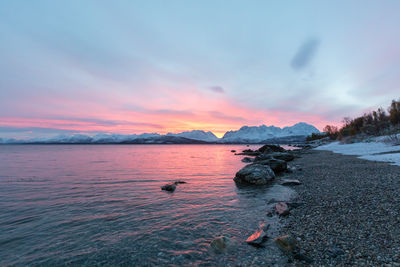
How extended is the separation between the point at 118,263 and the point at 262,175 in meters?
15.3

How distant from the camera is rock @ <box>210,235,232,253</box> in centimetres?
669

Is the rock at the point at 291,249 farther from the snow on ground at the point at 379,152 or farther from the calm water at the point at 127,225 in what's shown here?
the snow on ground at the point at 379,152

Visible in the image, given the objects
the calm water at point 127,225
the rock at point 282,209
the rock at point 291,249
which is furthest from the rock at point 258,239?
the rock at point 282,209

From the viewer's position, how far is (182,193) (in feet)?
48.6

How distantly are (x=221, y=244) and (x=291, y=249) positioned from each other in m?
2.38

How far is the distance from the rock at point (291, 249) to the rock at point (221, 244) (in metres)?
1.80

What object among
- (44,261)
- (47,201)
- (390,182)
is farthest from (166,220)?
(390,182)

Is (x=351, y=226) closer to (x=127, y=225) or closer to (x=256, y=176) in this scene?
(x=127, y=225)

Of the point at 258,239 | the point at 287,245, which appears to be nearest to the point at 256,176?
the point at 258,239

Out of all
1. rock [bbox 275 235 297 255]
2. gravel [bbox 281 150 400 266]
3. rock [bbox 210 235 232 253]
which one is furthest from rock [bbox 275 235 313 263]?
rock [bbox 210 235 232 253]

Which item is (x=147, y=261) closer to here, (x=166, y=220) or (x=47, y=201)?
(x=166, y=220)

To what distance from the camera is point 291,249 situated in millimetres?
6102

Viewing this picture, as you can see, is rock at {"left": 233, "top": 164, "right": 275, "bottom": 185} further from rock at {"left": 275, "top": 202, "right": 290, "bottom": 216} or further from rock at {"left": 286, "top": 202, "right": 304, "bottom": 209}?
rock at {"left": 275, "top": 202, "right": 290, "bottom": 216}

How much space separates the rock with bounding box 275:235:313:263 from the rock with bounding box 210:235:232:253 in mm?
1802
